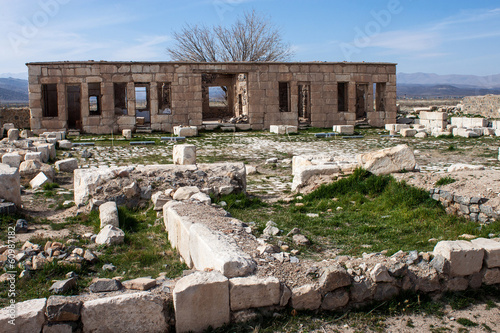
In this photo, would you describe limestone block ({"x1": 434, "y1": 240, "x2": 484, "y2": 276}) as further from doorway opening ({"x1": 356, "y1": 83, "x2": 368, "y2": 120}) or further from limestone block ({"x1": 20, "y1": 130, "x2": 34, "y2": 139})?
doorway opening ({"x1": 356, "y1": 83, "x2": 368, "y2": 120})

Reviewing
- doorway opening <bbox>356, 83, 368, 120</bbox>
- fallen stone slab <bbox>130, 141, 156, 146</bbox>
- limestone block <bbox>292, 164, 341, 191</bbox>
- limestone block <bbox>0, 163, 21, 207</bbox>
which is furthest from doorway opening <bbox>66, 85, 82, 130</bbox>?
limestone block <bbox>292, 164, 341, 191</bbox>

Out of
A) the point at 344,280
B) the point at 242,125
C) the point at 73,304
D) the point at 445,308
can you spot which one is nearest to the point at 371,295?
the point at 344,280

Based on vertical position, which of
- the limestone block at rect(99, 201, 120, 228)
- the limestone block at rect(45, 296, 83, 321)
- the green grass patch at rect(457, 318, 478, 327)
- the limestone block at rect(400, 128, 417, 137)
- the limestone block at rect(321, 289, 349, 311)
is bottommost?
the green grass patch at rect(457, 318, 478, 327)

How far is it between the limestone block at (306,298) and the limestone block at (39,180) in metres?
7.19

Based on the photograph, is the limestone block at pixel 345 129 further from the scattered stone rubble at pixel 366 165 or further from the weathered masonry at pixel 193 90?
the scattered stone rubble at pixel 366 165

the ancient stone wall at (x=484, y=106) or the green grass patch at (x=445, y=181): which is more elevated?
the ancient stone wall at (x=484, y=106)

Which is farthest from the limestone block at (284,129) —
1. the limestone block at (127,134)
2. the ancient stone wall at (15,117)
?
the ancient stone wall at (15,117)

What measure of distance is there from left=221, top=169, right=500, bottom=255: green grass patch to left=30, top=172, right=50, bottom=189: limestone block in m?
4.11

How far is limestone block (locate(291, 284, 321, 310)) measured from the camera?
14.1 feet

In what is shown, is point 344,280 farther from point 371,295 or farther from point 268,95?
point 268,95

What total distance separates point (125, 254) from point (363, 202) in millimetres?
4228

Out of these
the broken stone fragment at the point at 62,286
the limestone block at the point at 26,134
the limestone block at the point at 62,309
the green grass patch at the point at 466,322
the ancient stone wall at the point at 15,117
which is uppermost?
the ancient stone wall at the point at 15,117

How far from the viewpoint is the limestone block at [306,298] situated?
429 centimetres

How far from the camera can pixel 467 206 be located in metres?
7.16
